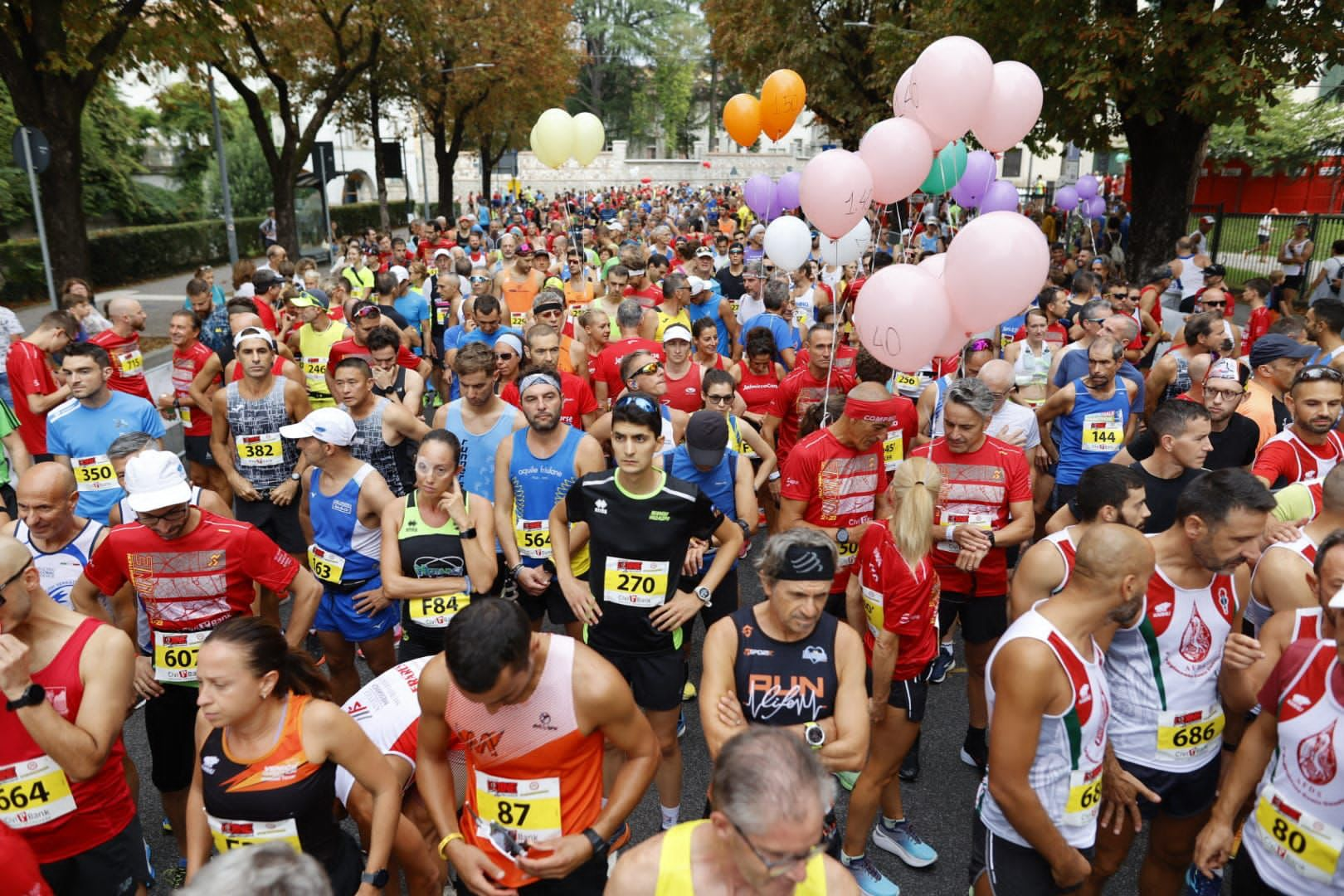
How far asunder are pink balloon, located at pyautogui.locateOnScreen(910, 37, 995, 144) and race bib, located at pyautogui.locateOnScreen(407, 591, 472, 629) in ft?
15.2

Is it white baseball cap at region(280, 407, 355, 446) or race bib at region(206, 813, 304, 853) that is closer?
race bib at region(206, 813, 304, 853)

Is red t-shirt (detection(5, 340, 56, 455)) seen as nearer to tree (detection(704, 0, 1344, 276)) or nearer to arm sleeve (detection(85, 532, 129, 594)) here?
arm sleeve (detection(85, 532, 129, 594))

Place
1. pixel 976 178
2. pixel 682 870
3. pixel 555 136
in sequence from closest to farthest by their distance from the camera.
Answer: pixel 682 870 < pixel 976 178 < pixel 555 136

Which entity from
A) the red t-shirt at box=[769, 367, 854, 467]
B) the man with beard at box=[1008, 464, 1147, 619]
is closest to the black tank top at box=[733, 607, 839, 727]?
the man with beard at box=[1008, 464, 1147, 619]

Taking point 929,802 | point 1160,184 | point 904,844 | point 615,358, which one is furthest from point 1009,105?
point 1160,184

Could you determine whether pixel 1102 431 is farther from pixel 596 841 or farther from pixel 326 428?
pixel 326 428

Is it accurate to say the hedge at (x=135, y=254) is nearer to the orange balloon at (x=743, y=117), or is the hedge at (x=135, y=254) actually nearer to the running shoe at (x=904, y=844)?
the orange balloon at (x=743, y=117)

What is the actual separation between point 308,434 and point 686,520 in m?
1.87

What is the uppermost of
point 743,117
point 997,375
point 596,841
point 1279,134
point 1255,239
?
point 1279,134

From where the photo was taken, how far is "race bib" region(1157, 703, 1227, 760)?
313 centimetres

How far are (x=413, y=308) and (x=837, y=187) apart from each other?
555 centimetres

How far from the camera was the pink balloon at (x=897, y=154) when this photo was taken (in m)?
6.45

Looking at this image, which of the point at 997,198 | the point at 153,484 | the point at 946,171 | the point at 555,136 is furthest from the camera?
the point at 555,136

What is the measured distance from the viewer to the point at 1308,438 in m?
4.40
